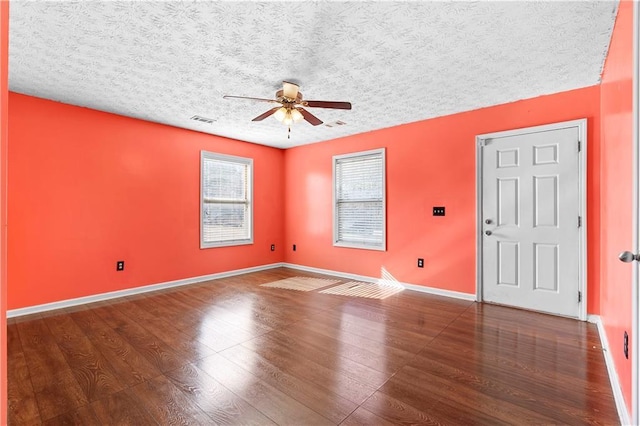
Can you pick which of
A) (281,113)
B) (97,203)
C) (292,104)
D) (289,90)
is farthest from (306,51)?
(97,203)

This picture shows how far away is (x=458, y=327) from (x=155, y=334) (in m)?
2.85

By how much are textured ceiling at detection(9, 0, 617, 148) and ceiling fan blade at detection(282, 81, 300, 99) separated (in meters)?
0.11

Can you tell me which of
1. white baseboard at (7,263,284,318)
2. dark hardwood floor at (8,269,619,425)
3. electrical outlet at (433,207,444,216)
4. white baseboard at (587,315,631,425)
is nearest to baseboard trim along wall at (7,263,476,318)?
white baseboard at (7,263,284,318)

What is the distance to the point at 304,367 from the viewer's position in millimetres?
2127

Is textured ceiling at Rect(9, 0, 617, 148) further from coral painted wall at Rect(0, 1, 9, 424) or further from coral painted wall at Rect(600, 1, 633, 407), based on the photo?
coral painted wall at Rect(0, 1, 9, 424)

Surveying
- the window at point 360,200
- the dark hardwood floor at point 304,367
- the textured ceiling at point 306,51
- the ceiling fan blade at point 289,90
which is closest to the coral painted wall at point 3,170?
the dark hardwood floor at point 304,367

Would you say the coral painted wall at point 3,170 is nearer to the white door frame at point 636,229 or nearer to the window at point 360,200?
the white door frame at point 636,229

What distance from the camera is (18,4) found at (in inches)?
71.1

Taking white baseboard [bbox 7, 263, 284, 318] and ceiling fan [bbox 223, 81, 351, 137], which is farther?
white baseboard [bbox 7, 263, 284, 318]

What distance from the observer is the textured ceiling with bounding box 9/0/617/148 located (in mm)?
1912

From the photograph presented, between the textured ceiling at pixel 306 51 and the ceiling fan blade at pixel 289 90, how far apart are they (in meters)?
0.11

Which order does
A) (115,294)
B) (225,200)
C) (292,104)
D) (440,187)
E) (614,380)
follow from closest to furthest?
(614,380) → (292,104) → (115,294) → (440,187) → (225,200)

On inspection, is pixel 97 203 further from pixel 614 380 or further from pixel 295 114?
pixel 614 380

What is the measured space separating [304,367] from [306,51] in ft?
7.92
